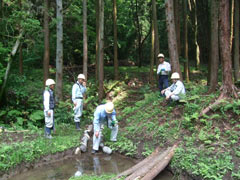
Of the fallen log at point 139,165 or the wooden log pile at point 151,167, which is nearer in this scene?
the wooden log pile at point 151,167

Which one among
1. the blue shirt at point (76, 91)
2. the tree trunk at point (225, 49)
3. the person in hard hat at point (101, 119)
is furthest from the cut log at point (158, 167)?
the blue shirt at point (76, 91)

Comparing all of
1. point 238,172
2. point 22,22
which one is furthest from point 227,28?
point 22,22

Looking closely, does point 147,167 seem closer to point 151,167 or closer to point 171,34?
point 151,167

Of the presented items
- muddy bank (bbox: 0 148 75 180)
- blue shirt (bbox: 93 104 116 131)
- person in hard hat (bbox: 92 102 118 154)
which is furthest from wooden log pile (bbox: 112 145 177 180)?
muddy bank (bbox: 0 148 75 180)

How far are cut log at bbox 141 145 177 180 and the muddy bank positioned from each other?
3.09m

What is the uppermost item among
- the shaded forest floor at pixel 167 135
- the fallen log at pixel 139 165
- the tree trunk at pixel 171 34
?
the tree trunk at pixel 171 34

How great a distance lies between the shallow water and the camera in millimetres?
6238

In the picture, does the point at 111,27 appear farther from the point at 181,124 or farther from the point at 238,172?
the point at 238,172

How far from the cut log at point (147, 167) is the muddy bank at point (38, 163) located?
2.81m

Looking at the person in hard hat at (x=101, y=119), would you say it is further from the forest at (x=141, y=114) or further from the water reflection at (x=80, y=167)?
the forest at (x=141, y=114)

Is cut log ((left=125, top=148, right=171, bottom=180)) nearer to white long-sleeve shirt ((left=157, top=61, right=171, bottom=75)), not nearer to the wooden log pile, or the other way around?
the wooden log pile

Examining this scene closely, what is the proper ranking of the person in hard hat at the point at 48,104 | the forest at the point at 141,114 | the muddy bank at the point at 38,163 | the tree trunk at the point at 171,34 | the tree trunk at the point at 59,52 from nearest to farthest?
1. the muddy bank at the point at 38,163
2. the forest at the point at 141,114
3. the person in hard hat at the point at 48,104
4. the tree trunk at the point at 171,34
5. the tree trunk at the point at 59,52

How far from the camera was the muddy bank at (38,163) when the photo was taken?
627cm

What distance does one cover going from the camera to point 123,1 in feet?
72.5
